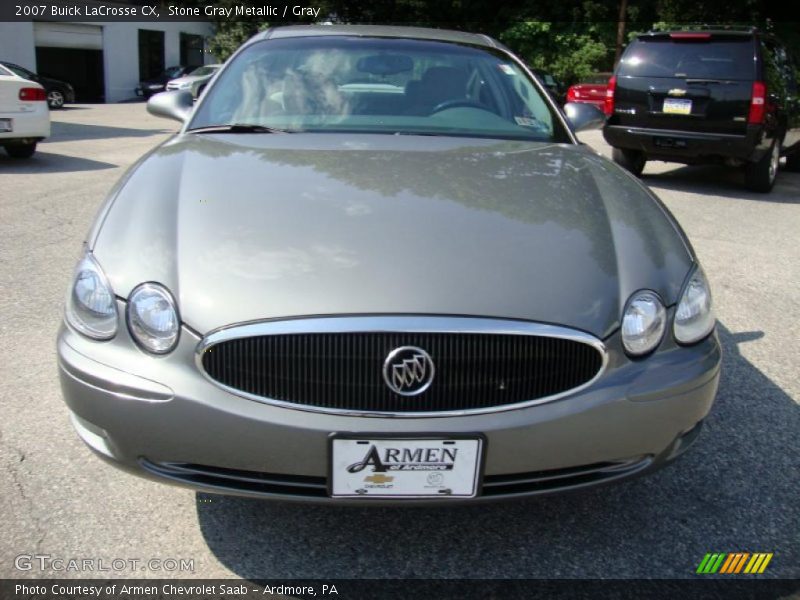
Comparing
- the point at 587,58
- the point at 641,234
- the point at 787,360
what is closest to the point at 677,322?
the point at 641,234

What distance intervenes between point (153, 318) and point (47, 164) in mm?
8757

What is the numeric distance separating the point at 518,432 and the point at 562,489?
256 millimetres

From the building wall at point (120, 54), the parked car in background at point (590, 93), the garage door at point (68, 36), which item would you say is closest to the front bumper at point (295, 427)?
the parked car in background at point (590, 93)

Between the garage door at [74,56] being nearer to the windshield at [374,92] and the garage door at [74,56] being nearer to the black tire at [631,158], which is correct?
the black tire at [631,158]

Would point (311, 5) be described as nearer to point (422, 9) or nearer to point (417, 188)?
point (422, 9)

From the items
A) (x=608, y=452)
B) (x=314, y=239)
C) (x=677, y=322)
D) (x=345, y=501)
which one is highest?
(x=314, y=239)

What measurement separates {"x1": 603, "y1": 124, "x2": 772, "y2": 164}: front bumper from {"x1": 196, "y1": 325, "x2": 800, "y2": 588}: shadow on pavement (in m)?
6.28

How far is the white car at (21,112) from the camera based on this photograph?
927cm

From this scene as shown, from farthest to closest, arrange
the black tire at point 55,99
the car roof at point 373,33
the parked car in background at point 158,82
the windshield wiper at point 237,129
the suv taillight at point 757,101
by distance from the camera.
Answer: the parked car in background at point 158,82 < the black tire at point 55,99 < the suv taillight at point 757,101 < the car roof at point 373,33 < the windshield wiper at point 237,129

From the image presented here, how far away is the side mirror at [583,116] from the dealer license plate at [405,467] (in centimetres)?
241

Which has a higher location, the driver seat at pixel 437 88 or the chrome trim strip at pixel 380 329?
the driver seat at pixel 437 88

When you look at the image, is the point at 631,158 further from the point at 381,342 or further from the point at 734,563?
the point at 381,342

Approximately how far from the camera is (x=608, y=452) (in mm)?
1980

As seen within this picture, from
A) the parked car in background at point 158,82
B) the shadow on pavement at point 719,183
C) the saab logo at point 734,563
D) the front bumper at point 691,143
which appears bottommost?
the parked car in background at point 158,82
